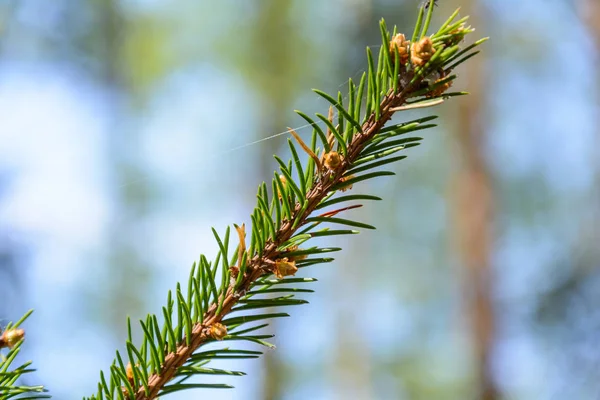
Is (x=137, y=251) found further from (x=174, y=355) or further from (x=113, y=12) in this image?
(x=174, y=355)

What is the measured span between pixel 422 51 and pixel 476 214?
2.93 m

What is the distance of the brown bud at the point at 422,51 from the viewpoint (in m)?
0.24

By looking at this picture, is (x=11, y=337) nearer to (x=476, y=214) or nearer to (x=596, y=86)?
(x=596, y=86)

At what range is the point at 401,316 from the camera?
277 inches

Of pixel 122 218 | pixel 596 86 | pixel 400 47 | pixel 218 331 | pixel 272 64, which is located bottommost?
pixel 218 331

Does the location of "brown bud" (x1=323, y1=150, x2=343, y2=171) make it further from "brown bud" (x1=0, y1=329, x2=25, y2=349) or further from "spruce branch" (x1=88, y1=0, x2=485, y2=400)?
"brown bud" (x1=0, y1=329, x2=25, y2=349)

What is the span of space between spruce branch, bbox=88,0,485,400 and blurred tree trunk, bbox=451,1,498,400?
7.66 feet

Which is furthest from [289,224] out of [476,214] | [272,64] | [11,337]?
[272,64]

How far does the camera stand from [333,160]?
256 mm

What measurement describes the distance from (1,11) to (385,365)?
17.8 ft

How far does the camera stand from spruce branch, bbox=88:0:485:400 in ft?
0.82

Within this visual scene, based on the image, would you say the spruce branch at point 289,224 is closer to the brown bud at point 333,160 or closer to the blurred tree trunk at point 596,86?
the brown bud at point 333,160

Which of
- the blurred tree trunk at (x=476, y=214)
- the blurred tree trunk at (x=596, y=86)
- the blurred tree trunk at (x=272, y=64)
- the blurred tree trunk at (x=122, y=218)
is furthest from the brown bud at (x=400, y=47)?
the blurred tree trunk at (x=122, y=218)

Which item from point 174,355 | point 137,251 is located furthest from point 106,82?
point 174,355
